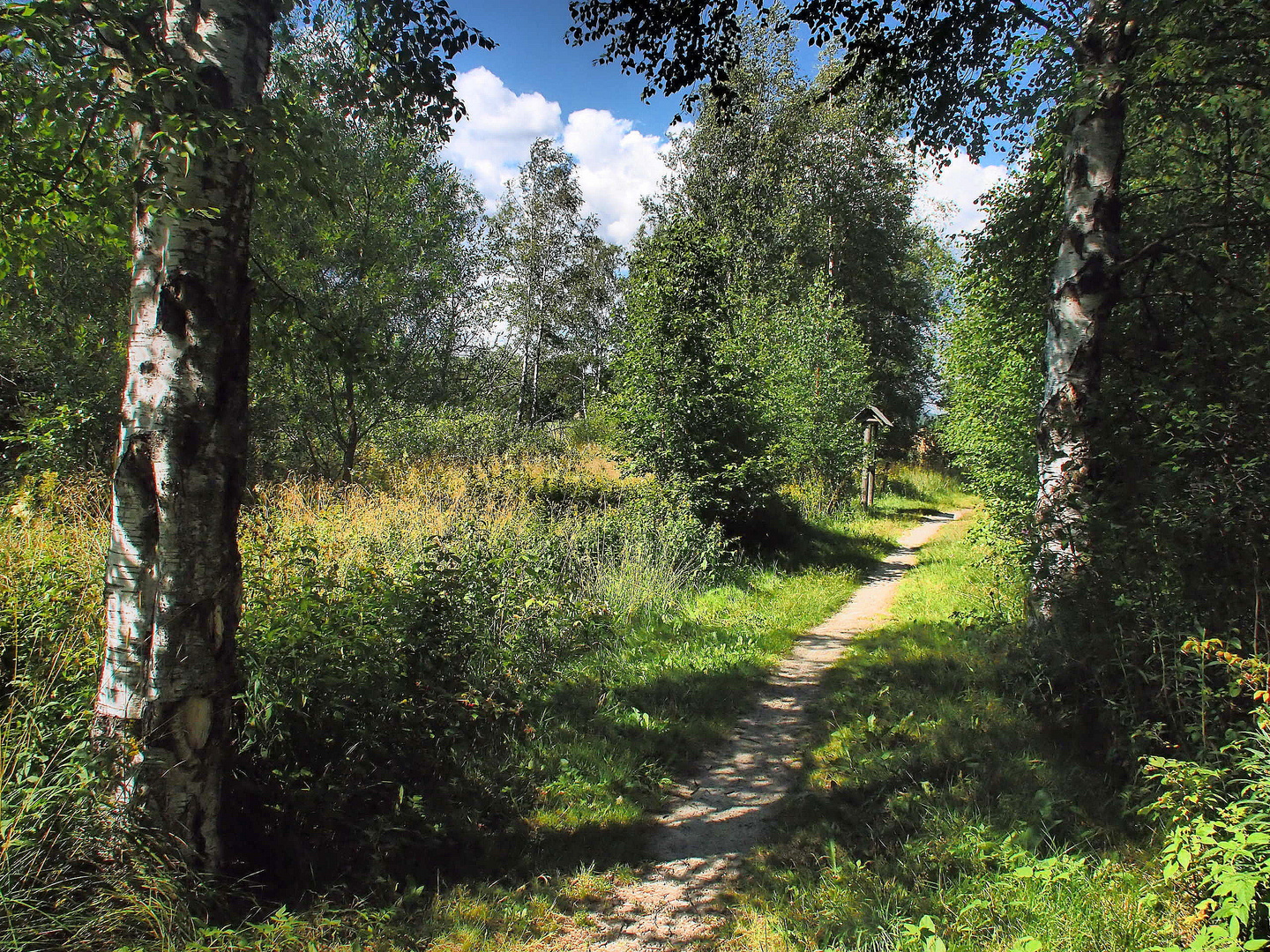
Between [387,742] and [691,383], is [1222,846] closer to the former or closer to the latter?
[387,742]

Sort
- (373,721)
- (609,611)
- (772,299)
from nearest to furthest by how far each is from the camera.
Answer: (373,721), (609,611), (772,299)

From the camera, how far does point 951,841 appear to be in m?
Answer: 3.40

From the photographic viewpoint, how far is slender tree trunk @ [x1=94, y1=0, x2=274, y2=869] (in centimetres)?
275

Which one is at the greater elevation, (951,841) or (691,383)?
(691,383)

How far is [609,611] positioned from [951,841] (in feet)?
14.6

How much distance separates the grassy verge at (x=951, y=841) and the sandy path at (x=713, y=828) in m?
0.20

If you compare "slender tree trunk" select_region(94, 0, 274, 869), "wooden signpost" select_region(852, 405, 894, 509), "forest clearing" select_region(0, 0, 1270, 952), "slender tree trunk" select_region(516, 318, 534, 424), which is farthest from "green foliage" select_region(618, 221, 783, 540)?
"slender tree trunk" select_region(516, 318, 534, 424)

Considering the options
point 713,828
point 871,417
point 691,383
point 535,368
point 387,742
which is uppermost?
point 535,368

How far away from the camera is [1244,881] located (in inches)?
85.1

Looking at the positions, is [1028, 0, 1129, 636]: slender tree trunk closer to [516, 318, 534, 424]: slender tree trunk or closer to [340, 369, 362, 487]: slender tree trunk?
[340, 369, 362, 487]: slender tree trunk

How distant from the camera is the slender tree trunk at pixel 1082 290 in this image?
505 cm

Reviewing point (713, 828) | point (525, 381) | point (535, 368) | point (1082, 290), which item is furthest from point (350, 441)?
point (535, 368)

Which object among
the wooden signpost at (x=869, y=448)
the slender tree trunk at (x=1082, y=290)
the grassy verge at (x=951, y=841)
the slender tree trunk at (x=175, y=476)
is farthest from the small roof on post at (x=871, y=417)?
the slender tree trunk at (x=175, y=476)

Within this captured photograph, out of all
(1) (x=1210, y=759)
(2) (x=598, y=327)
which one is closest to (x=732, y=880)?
(1) (x=1210, y=759)
